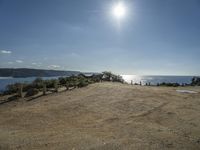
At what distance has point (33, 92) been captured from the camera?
68.0 ft

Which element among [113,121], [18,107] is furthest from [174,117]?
[18,107]

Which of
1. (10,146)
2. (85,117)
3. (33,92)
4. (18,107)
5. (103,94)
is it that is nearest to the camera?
(10,146)

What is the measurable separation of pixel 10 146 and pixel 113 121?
16.2ft

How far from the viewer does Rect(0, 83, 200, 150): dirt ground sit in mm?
8334

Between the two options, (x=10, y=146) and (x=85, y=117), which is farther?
(x=85, y=117)

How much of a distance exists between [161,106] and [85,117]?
15.3 feet

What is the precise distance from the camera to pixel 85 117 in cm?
1280

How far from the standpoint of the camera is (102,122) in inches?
458

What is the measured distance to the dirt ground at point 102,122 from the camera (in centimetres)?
833

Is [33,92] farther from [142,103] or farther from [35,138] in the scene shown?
[35,138]

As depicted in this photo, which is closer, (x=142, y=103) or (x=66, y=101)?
(x=142, y=103)

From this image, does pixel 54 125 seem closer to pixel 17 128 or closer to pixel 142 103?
pixel 17 128

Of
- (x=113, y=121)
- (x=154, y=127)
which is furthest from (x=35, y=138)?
(x=154, y=127)

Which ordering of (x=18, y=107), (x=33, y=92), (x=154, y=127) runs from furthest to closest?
(x=33, y=92), (x=18, y=107), (x=154, y=127)
